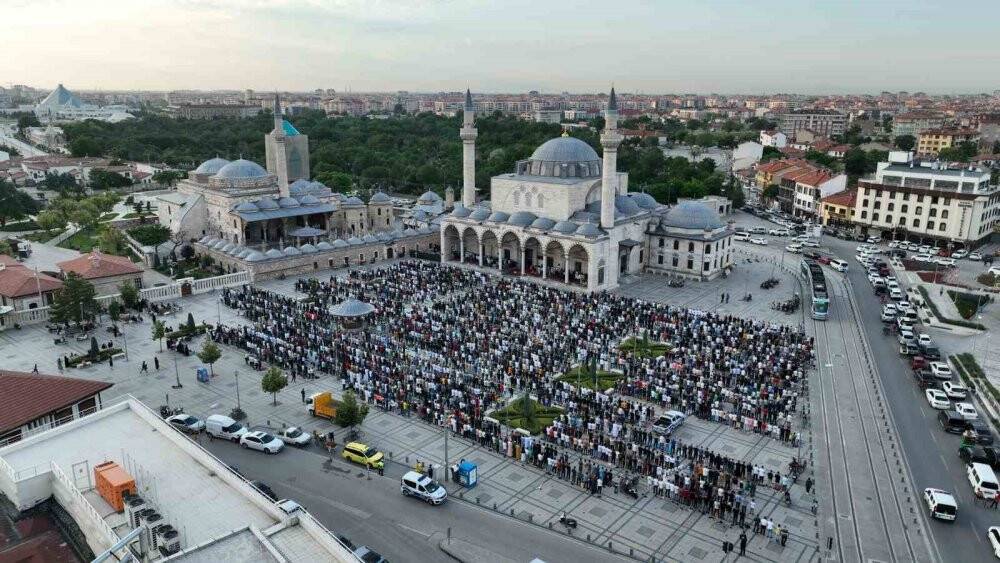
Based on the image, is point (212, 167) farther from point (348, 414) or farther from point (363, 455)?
point (363, 455)

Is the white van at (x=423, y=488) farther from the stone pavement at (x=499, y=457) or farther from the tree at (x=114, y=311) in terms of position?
the tree at (x=114, y=311)

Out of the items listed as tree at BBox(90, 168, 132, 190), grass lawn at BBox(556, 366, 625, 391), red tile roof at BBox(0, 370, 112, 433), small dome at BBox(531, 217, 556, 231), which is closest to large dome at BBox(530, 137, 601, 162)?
small dome at BBox(531, 217, 556, 231)

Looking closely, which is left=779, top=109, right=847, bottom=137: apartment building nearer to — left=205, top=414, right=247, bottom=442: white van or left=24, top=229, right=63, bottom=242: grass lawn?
left=24, top=229, right=63, bottom=242: grass lawn

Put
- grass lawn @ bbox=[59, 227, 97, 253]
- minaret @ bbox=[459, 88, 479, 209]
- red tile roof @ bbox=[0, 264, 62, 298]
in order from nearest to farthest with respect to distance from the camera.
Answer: red tile roof @ bbox=[0, 264, 62, 298], minaret @ bbox=[459, 88, 479, 209], grass lawn @ bbox=[59, 227, 97, 253]

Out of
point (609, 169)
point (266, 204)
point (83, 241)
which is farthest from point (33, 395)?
point (83, 241)

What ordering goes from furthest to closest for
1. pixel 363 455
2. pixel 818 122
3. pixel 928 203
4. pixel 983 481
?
pixel 818 122, pixel 928 203, pixel 363 455, pixel 983 481

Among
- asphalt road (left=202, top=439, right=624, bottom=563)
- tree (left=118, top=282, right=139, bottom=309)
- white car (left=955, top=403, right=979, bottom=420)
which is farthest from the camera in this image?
tree (left=118, top=282, right=139, bottom=309)

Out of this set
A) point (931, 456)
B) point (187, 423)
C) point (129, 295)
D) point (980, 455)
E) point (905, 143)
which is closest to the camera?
point (980, 455)

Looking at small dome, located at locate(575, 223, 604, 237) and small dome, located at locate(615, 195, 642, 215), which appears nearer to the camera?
small dome, located at locate(575, 223, 604, 237)

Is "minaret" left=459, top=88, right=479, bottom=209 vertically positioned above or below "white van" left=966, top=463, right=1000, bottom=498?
above
